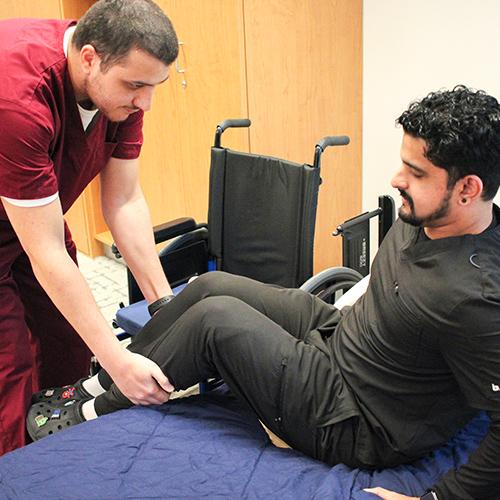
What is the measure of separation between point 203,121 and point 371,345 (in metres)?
1.74

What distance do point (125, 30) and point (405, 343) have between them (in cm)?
87

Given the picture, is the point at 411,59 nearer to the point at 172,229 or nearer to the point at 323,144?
the point at 323,144

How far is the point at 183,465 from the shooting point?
130 cm

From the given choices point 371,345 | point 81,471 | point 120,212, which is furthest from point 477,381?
point 120,212

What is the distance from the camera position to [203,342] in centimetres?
138

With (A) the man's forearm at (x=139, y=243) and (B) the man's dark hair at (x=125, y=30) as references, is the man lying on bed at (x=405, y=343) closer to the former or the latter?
(A) the man's forearm at (x=139, y=243)

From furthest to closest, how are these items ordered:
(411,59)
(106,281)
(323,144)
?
(106,281) → (411,59) → (323,144)

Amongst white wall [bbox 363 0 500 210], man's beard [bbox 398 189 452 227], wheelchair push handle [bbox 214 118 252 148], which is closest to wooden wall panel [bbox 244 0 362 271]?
white wall [bbox 363 0 500 210]

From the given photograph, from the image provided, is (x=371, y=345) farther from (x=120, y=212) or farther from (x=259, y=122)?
(x=259, y=122)

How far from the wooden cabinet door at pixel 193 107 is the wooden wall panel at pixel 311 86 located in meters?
0.08

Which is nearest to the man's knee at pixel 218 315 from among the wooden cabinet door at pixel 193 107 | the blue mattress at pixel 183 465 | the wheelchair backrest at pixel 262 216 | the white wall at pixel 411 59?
the blue mattress at pixel 183 465

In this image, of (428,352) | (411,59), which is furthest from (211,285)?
(411,59)

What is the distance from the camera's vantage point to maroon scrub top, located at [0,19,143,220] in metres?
1.26

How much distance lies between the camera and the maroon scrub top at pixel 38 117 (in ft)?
4.13
